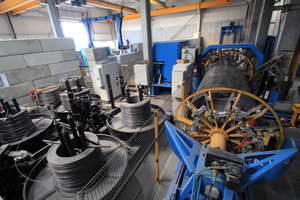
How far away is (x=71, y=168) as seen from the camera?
4.73ft

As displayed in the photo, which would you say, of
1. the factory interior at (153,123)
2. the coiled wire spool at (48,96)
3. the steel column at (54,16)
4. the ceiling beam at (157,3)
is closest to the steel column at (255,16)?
the factory interior at (153,123)

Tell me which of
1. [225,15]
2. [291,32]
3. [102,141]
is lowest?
[102,141]

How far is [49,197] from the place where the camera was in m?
1.67

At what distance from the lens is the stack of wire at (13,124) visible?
2302mm

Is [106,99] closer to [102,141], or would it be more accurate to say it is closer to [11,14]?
[102,141]

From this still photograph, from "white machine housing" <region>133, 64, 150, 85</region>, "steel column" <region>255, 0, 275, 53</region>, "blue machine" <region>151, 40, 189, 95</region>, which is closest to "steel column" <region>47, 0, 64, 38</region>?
"white machine housing" <region>133, 64, 150, 85</region>

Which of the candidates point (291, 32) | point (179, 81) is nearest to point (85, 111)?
point (179, 81)

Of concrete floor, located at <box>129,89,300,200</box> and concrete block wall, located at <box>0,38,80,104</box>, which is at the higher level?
concrete block wall, located at <box>0,38,80,104</box>

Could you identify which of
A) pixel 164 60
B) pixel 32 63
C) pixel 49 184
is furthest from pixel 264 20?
pixel 32 63

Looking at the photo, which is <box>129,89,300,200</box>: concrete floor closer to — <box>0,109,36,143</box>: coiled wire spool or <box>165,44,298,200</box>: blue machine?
<box>165,44,298,200</box>: blue machine

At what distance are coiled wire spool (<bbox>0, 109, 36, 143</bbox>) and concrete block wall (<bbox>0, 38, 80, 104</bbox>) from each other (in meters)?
2.15

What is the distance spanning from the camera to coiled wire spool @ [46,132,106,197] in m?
1.42

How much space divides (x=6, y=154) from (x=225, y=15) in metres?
13.0

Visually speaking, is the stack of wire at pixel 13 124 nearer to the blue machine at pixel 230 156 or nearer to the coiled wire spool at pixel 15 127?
the coiled wire spool at pixel 15 127
